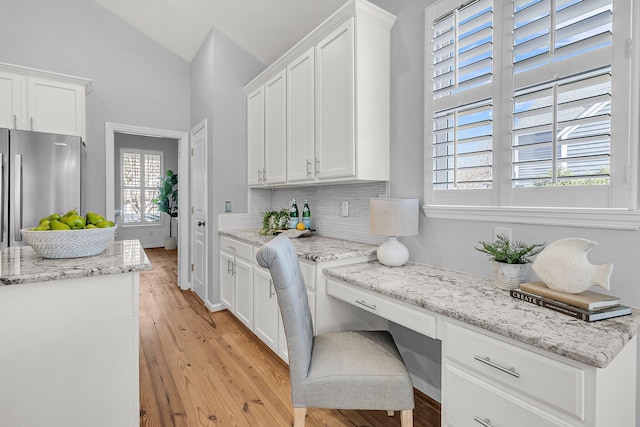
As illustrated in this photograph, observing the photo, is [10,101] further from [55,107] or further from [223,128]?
[223,128]

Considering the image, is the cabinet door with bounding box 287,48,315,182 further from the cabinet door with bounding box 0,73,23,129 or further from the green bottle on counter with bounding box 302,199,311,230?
the cabinet door with bounding box 0,73,23,129

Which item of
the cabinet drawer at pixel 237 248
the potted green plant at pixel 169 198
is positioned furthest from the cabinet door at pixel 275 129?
the potted green plant at pixel 169 198

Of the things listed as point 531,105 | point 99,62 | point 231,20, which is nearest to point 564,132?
point 531,105

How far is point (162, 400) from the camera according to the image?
195 cm

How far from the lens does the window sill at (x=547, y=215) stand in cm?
121

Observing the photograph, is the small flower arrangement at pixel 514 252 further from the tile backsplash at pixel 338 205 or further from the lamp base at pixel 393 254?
the tile backsplash at pixel 338 205

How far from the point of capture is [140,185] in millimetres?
7445

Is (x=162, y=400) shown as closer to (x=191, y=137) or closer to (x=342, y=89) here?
(x=342, y=89)

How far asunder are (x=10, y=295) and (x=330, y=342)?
1277 mm

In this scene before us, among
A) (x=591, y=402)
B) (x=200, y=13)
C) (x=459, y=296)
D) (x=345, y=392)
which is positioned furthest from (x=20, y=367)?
(x=200, y=13)

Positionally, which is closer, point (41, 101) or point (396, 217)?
point (396, 217)

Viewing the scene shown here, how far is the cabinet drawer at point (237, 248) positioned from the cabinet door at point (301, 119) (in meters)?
0.70

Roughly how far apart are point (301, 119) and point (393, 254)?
4.41 feet

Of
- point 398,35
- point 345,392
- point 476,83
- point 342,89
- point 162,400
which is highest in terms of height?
point 398,35
